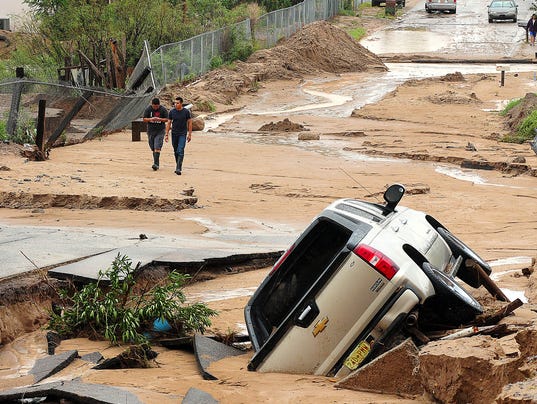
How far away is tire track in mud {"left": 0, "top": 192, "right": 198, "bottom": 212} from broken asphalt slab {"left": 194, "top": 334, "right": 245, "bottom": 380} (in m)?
8.35

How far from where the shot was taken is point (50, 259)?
438 inches

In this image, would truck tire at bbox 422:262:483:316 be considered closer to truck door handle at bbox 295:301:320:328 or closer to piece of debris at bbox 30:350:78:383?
truck door handle at bbox 295:301:320:328

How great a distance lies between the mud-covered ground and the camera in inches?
261

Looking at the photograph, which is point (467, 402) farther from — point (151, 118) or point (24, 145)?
point (24, 145)

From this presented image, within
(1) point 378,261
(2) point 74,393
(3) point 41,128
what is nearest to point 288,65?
(3) point 41,128

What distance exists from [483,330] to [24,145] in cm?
1820

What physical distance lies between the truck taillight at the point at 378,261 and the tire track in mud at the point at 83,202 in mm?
9921

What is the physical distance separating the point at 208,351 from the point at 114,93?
1971cm

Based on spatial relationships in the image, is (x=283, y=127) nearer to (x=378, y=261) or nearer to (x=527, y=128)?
(x=527, y=128)

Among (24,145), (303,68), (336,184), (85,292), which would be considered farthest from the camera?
(303,68)

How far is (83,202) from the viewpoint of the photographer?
16.8 metres

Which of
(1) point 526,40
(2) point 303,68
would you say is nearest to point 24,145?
(2) point 303,68

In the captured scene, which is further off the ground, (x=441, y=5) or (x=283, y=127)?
(x=441, y=5)

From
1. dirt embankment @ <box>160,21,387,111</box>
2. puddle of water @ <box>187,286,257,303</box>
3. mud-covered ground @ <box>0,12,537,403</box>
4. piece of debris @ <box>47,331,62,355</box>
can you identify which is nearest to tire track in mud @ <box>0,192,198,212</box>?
mud-covered ground @ <box>0,12,537,403</box>
